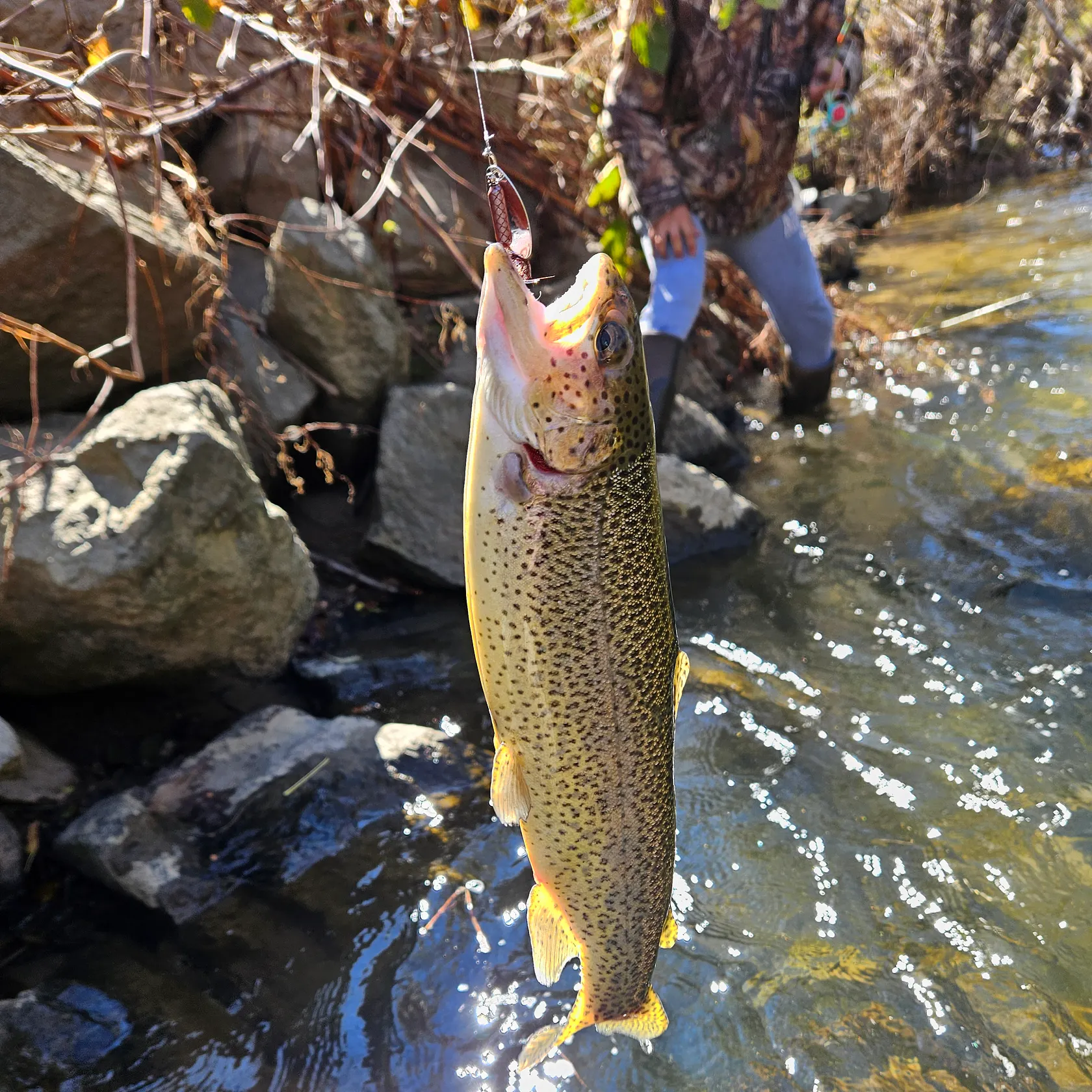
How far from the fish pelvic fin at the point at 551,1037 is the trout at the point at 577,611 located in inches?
4.4

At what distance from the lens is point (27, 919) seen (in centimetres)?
291

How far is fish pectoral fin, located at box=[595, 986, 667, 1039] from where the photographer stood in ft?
7.22

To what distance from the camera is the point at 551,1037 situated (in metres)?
2.45

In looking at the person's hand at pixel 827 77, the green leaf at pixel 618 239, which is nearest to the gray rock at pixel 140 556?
the green leaf at pixel 618 239

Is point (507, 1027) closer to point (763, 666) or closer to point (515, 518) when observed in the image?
point (515, 518)

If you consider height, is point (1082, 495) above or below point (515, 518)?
below

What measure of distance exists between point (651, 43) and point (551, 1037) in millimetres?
4264

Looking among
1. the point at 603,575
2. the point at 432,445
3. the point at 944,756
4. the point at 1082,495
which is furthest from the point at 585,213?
the point at 603,575

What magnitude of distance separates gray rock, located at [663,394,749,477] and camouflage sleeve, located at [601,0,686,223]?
4.59ft

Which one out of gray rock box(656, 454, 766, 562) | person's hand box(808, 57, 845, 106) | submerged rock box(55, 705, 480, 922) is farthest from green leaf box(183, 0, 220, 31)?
person's hand box(808, 57, 845, 106)

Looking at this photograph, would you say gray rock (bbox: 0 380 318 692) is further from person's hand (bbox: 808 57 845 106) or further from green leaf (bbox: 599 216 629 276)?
person's hand (bbox: 808 57 845 106)

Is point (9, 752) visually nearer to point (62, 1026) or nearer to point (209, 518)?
point (62, 1026)

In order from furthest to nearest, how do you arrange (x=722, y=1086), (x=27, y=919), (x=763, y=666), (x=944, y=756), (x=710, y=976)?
(x=763, y=666)
(x=944, y=756)
(x=27, y=919)
(x=710, y=976)
(x=722, y=1086)

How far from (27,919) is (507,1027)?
163 centimetres
